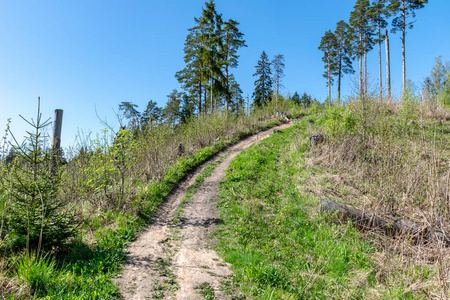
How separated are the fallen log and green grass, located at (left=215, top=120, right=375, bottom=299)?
294mm

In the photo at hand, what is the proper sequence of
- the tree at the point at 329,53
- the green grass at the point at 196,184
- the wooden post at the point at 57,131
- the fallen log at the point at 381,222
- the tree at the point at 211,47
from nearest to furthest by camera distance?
the fallen log at the point at 381,222
the wooden post at the point at 57,131
the green grass at the point at 196,184
the tree at the point at 211,47
the tree at the point at 329,53

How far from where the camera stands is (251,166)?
9.57m

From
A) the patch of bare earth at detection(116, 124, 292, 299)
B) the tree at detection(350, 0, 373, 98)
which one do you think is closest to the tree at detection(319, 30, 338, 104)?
the tree at detection(350, 0, 373, 98)

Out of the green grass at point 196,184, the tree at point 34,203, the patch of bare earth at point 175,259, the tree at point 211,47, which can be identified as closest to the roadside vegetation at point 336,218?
the patch of bare earth at point 175,259

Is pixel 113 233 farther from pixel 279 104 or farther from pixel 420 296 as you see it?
pixel 279 104

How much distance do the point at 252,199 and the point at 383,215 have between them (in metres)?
3.27

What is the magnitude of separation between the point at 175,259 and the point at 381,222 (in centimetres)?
458

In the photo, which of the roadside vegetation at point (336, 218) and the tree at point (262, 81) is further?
the tree at point (262, 81)

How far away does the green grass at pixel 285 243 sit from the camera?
12.6ft

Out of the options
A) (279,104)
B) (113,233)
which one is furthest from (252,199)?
(279,104)

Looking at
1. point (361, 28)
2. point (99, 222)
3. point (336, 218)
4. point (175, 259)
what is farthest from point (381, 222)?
point (361, 28)

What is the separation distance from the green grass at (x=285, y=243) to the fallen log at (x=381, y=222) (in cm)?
29

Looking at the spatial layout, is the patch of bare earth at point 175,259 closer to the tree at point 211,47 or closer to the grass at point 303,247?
the grass at point 303,247

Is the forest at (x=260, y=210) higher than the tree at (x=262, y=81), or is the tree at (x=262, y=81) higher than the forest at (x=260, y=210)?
the tree at (x=262, y=81)
